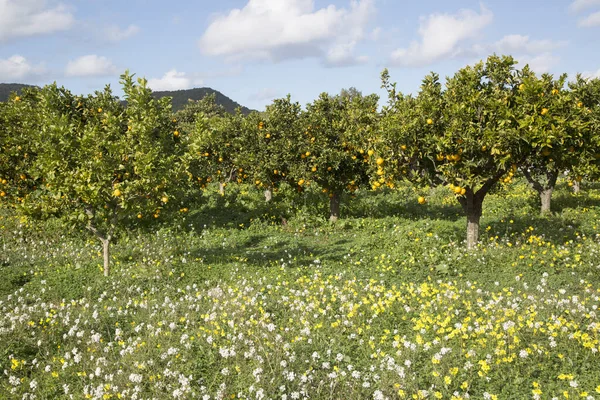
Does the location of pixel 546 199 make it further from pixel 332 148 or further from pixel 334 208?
pixel 332 148

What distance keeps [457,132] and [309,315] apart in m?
6.83

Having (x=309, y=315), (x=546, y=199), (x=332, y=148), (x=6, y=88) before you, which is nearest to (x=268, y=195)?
(x=332, y=148)

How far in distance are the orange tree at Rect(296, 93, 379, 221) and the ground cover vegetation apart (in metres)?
0.10

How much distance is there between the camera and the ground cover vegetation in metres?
7.33

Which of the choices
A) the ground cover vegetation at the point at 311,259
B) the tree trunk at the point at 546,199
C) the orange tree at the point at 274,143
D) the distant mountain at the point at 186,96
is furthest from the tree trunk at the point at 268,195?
the distant mountain at the point at 186,96

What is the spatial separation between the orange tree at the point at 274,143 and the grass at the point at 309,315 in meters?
3.84

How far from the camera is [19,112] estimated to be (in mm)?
18219

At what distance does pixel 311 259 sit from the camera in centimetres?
1480

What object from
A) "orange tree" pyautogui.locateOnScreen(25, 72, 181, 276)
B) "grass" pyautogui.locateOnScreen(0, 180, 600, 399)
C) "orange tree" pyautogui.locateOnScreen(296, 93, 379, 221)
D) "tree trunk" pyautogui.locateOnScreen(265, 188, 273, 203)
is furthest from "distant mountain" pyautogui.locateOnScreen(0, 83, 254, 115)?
"orange tree" pyautogui.locateOnScreen(25, 72, 181, 276)

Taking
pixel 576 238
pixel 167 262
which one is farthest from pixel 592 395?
pixel 167 262

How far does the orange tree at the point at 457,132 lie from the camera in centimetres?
1182

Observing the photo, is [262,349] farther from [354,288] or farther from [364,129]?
[364,129]

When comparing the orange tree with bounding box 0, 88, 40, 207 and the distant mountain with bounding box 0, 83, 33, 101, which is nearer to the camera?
the orange tree with bounding box 0, 88, 40, 207

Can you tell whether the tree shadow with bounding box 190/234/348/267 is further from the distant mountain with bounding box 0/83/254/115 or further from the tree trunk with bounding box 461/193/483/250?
the distant mountain with bounding box 0/83/254/115
